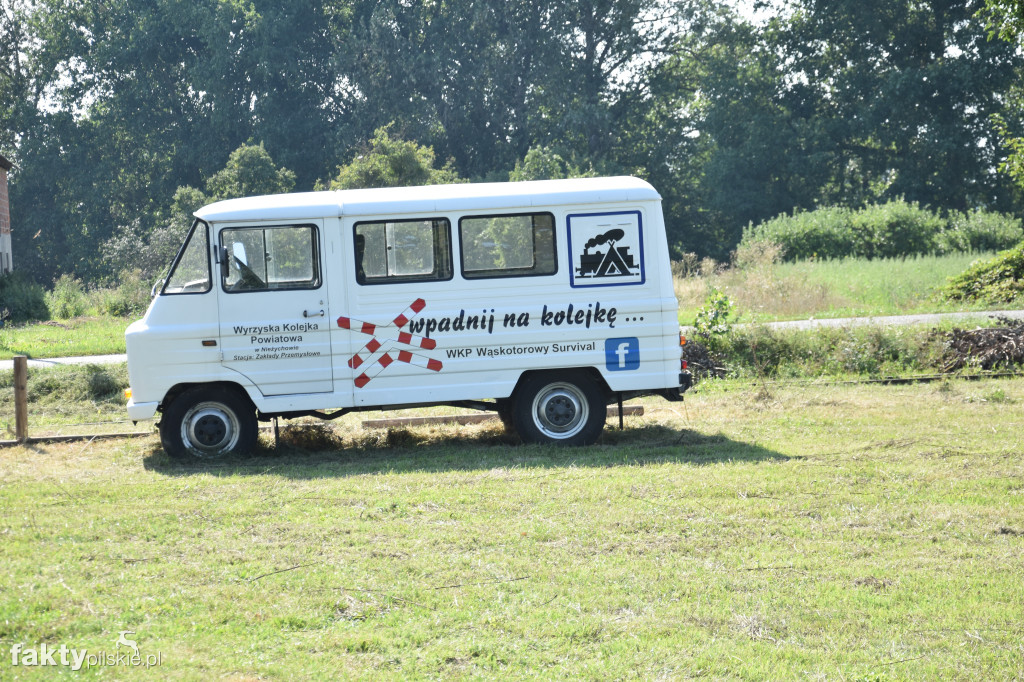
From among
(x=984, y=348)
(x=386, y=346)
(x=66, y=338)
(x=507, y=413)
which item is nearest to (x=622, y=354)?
(x=507, y=413)

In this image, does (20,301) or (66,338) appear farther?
(20,301)

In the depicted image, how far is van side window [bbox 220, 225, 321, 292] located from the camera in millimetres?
10266

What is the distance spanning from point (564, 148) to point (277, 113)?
1590cm

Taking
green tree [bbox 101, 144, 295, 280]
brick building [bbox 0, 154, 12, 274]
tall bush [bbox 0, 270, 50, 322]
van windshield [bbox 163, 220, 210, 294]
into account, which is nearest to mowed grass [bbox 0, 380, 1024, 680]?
van windshield [bbox 163, 220, 210, 294]

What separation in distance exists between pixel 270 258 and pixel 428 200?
1.72 m

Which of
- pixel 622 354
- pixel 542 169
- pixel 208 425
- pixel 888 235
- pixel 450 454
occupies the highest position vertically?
pixel 542 169

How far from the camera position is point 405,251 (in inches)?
411

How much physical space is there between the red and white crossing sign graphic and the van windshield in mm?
1638

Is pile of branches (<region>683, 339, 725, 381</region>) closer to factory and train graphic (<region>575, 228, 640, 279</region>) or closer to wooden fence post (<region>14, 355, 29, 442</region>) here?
factory and train graphic (<region>575, 228, 640, 279</region>)

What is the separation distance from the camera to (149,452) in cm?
1085

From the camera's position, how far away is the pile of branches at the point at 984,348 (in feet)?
48.3

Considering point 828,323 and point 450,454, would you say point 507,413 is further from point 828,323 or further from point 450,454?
point 828,323

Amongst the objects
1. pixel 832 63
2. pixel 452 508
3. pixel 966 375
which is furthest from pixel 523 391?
pixel 832 63

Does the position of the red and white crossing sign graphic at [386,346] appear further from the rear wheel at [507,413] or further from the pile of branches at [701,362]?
the pile of branches at [701,362]
